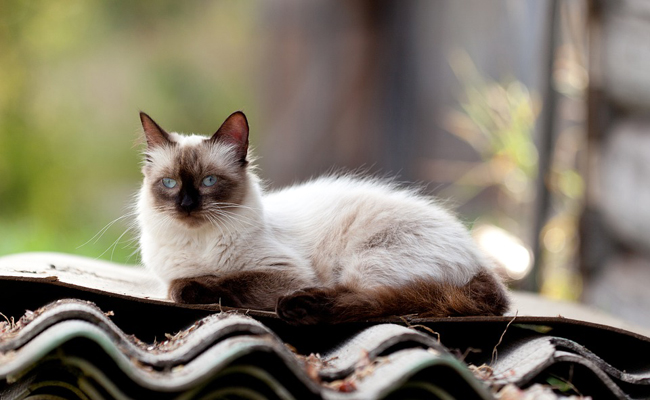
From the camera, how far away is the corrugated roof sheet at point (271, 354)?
1.60 metres

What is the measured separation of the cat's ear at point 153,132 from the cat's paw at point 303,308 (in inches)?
36.5

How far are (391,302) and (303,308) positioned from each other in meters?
0.30

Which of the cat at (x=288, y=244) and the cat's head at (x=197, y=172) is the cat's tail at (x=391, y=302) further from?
the cat's head at (x=197, y=172)

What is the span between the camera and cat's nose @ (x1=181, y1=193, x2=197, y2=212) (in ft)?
7.93

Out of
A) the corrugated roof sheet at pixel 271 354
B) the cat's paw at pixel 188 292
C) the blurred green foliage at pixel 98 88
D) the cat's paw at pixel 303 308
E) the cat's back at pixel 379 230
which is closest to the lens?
the corrugated roof sheet at pixel 271 354

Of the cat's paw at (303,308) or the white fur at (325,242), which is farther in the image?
the white fur at (325,242)

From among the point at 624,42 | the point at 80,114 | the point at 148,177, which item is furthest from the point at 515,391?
the point at 80,114

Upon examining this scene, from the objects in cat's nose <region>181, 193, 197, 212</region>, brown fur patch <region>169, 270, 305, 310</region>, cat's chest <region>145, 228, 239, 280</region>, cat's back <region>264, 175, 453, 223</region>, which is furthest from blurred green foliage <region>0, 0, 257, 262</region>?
brown fur patch <region>169, 270, 305, 310</region>

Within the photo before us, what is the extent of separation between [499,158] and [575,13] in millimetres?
1311

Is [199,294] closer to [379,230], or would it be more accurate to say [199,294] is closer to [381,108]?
[379,230]

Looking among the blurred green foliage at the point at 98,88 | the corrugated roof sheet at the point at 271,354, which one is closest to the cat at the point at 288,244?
the corrugated roof sheet at the point at 271,354

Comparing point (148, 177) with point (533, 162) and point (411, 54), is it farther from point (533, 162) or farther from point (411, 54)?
point (411, 54)

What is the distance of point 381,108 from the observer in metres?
6.78

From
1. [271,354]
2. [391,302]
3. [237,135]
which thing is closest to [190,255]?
[237,135]
